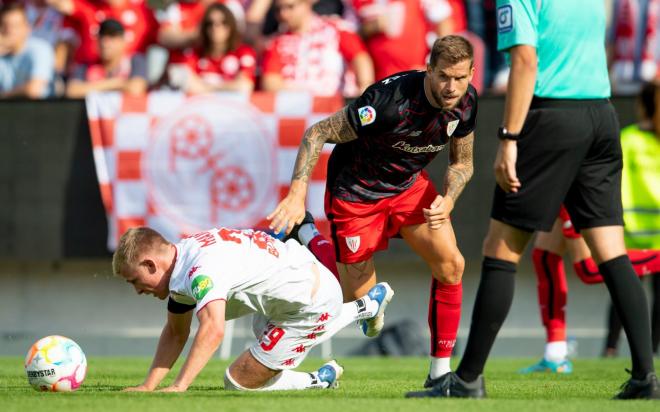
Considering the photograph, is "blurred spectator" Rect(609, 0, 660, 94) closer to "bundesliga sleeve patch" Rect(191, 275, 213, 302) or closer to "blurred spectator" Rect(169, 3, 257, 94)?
"blurred spectator" Rect(169, 3, 257, 94)

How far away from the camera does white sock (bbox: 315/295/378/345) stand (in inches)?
250

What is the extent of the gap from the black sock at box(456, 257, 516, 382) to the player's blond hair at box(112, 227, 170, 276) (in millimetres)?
1542

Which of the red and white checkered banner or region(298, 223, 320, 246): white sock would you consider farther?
the red and white checkered banner

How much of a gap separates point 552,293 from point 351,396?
11.1ft

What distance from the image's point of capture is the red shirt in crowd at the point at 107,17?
38.9 ft

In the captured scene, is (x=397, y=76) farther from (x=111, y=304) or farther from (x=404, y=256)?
(x=111, y=304)

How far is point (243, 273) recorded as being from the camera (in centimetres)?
565

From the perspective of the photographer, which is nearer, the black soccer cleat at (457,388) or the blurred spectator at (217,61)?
the black soccer cleat at (457,388)

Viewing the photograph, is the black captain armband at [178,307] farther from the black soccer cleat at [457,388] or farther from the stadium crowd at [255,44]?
→ the stadium crowd at [255,44]

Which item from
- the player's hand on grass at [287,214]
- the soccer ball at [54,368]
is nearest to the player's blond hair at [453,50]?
the player's hand on grass at [287,214]

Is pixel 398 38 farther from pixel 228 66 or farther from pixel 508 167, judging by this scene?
pixel 508 167

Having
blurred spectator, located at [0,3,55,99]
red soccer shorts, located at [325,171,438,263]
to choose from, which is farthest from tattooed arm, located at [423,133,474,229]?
blurred spectator, located at [0,3,55,99]

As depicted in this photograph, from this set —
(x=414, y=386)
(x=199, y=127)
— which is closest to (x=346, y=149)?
(x=414, y=386)

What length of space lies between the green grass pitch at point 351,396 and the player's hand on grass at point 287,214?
80cm
